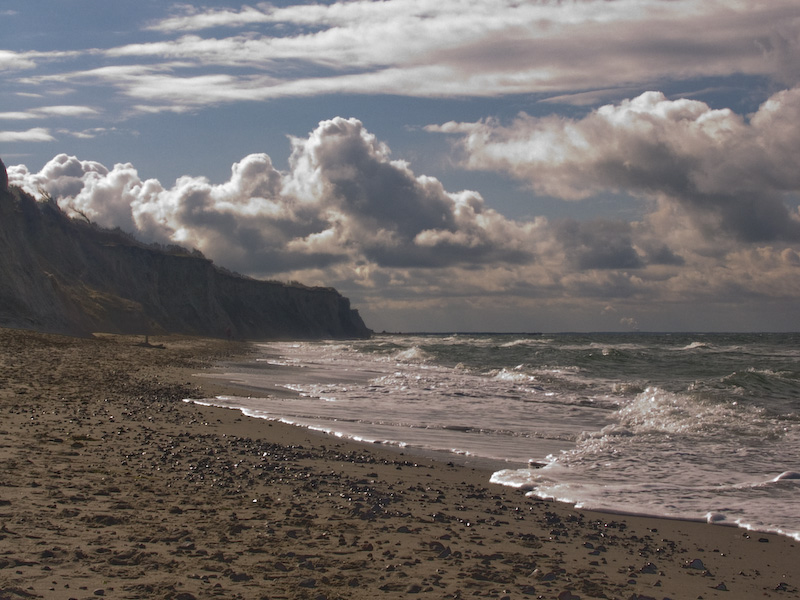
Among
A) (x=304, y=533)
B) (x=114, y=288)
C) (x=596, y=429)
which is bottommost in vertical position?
(x=596, y=429)

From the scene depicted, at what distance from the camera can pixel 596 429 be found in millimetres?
13031

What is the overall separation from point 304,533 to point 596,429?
29.9 feet

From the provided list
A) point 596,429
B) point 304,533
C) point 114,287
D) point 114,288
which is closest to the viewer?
point 304,533

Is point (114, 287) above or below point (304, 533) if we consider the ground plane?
above

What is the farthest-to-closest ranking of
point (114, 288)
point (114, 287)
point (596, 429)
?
1. point (114, 287)
2. point (114, 288)
3. point (596, 429)

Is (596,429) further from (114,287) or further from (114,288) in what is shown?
(114,287)

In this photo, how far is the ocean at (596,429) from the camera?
25.3ft

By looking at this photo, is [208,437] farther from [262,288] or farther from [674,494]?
[262,288]

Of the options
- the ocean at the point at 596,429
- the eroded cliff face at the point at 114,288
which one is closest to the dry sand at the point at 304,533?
the ocean at the point at 596,429

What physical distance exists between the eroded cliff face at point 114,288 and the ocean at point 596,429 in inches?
709

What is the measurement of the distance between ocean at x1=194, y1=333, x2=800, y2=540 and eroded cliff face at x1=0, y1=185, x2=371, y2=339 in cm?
1801

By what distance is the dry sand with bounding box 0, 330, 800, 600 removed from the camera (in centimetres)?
425

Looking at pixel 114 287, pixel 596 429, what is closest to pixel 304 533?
pixel 596 429

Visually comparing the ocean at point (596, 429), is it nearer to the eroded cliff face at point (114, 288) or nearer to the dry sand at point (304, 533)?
the dry sand at point (304, 533)
